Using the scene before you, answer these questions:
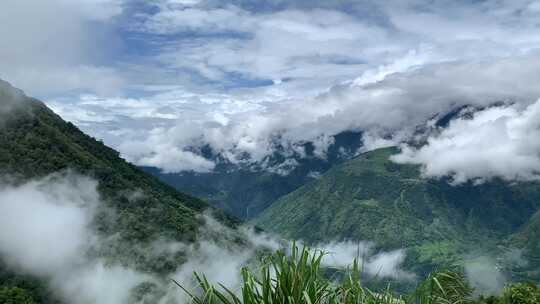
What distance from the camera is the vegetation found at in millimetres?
7320

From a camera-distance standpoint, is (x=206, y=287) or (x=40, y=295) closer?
(x=206, y=287)

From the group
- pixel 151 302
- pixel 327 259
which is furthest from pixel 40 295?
pixel 327 259

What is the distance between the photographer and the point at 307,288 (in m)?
7.52

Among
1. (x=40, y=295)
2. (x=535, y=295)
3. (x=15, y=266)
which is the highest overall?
(x=15, y=266)

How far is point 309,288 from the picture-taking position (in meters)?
7.45

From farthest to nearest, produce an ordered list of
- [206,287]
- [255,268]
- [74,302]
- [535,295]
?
1. [74,302]
2. [535,295]
3. [255,268]
4. [206,287]

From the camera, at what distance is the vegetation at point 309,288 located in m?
7.32

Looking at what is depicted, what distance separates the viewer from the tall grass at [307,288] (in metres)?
7.32

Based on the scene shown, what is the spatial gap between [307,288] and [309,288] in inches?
3.0

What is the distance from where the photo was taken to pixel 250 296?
24.4 feet

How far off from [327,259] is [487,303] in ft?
254

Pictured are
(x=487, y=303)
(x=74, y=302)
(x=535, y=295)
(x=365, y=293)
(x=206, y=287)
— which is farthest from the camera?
(x=74, y=302)

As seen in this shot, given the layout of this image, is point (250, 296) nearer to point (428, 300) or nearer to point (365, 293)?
point (365, 293)

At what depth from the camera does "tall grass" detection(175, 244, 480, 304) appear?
24.0ft
